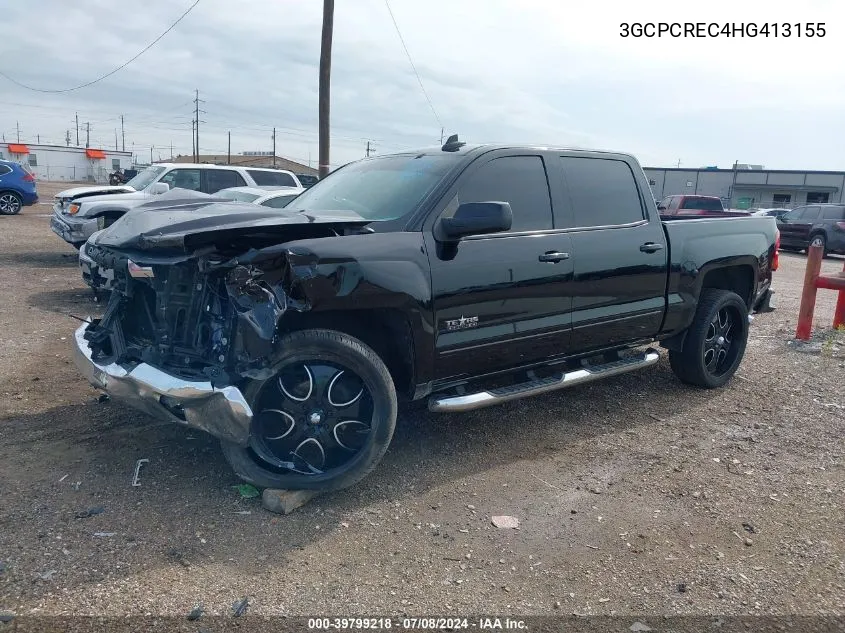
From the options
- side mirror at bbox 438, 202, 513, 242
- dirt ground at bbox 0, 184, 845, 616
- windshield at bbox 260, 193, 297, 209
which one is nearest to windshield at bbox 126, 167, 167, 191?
windshield at bbox 260, 193, 297, 209

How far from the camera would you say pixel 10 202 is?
20203 mm

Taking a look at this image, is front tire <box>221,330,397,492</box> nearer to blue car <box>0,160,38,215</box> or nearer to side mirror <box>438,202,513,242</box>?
side mirror <box>438,202,513,242</box>

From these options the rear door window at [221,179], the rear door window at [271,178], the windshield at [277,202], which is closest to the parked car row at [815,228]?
the rear door window at [271,178]

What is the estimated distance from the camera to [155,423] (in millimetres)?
4586

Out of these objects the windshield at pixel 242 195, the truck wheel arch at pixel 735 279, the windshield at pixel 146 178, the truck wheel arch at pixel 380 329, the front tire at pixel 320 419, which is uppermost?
the windshield at pixel 146 178

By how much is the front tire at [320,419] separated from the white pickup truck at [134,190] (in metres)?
7.44

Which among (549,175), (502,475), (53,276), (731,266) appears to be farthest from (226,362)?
(53,276)

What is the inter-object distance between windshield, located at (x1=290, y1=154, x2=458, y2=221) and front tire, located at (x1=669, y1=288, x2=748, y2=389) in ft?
8.80

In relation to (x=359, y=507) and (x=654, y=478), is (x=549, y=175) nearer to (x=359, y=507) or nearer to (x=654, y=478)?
(x=654, y=478)

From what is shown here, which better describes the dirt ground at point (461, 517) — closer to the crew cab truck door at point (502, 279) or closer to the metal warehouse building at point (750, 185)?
the crew cab truck door at point (502, 279)

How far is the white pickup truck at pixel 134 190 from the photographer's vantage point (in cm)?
1070

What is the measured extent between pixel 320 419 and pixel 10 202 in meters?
20.5

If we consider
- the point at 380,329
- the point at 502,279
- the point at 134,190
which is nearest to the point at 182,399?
the point at 380,329

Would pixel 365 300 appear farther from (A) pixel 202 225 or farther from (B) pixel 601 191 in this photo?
(B) pixel 601 191
